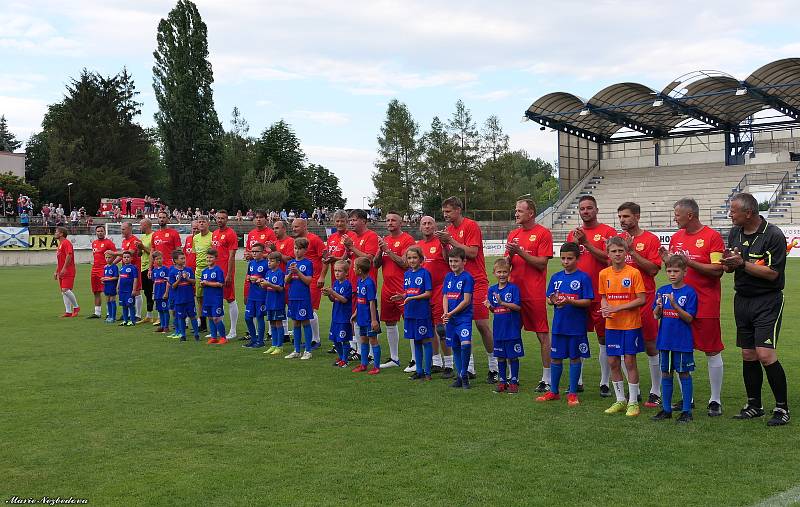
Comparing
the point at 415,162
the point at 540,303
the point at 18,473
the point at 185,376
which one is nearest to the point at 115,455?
the point at 18,473

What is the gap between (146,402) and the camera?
7902 mm

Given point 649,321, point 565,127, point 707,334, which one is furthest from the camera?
point 565,127

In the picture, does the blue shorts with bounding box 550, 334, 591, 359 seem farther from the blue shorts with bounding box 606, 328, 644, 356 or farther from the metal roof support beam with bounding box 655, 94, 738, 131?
the metal roof support beam with bounding box 655, 94, 738, 131

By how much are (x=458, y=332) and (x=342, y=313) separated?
208 cm

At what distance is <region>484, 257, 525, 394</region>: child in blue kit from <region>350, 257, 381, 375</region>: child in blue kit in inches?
71.3

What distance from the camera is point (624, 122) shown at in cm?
4766

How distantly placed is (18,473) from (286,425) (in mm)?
2178

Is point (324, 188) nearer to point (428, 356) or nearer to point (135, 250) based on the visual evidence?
point (135, 250)

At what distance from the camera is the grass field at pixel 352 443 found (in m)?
5.09

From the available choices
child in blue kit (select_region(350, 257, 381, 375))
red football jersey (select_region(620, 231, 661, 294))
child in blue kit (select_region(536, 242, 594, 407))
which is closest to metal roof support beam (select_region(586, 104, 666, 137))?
child in blue kit (select_region(350, 257, 381, 375))

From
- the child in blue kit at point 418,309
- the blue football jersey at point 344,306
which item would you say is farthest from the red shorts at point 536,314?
the blue football jersey at point 344,306

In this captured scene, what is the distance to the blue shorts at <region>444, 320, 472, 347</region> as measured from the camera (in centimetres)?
844

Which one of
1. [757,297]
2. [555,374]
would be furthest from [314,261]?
[757,297]

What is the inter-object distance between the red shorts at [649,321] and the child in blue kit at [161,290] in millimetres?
8966
